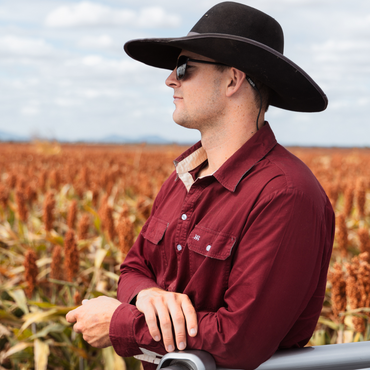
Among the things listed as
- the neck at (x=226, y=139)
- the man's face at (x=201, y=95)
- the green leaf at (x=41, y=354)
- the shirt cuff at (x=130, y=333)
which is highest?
the man's face at (x=201, y=95)

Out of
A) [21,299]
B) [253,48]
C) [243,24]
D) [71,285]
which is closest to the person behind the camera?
[253,48]

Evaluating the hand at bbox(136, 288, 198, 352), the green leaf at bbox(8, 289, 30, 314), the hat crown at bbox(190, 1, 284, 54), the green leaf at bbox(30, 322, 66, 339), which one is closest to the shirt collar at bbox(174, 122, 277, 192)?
the hat crown at bbox(190, 1, 284, 54)

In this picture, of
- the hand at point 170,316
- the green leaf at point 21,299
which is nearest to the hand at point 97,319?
the hand at point 170,316

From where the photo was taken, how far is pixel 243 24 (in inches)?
64.3

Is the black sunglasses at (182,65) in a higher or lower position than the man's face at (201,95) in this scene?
higher

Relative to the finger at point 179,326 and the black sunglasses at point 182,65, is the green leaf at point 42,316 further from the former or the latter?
the black sunglasses at point 182,65

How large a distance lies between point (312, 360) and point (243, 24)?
122cm

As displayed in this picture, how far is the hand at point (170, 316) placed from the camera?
4.65 ft

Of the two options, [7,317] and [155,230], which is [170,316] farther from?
[7,317]

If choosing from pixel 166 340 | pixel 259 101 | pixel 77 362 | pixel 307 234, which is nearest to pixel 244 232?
pixel 307 234

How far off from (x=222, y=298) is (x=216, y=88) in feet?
2.61

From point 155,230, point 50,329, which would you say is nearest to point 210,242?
point 155,230

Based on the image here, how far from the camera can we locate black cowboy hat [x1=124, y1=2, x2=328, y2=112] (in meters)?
1.54

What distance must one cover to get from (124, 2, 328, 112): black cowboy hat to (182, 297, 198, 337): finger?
0.88 meters
